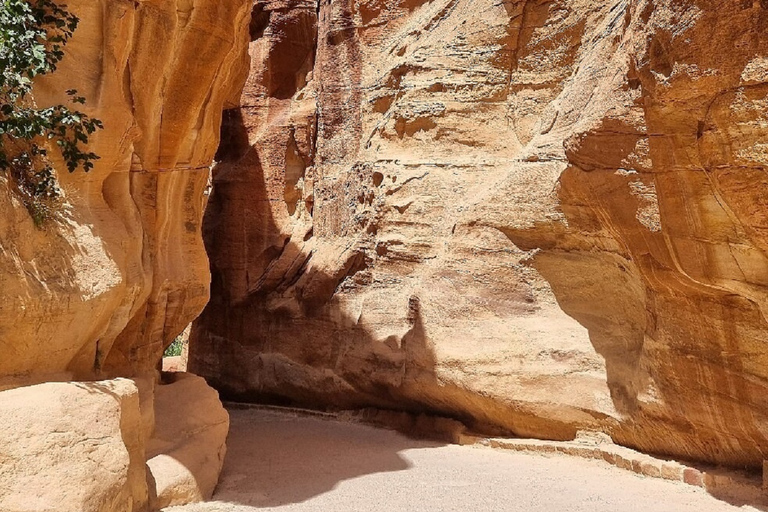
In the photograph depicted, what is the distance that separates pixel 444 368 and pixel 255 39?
26.3ft

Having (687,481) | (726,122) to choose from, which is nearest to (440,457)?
(687,481)

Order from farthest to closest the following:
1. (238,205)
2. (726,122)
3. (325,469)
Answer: (238,205) → (325,469) → (726,122)

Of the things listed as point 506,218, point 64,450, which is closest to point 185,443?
point 64,450

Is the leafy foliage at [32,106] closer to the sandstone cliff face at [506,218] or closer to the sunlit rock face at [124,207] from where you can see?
the sunlit rock face at [124,207]

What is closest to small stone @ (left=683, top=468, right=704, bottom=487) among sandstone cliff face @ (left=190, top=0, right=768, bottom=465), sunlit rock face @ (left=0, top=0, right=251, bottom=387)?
sandstone cliff face @ (left=190, top=0, right=768, bottom=465)

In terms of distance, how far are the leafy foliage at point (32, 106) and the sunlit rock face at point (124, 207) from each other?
0.48 ft

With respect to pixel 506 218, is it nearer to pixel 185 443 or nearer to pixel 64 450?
pixel 185 443

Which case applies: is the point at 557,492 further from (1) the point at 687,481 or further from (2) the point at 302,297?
(2) the point at 302,297

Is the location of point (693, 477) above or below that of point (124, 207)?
below

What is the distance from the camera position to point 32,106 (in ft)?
17.9

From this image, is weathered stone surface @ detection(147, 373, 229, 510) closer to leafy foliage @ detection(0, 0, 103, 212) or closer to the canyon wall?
the canyon wall

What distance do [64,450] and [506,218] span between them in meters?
5.73

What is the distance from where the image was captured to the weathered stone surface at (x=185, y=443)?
6215mm

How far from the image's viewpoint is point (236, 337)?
40.6ft
